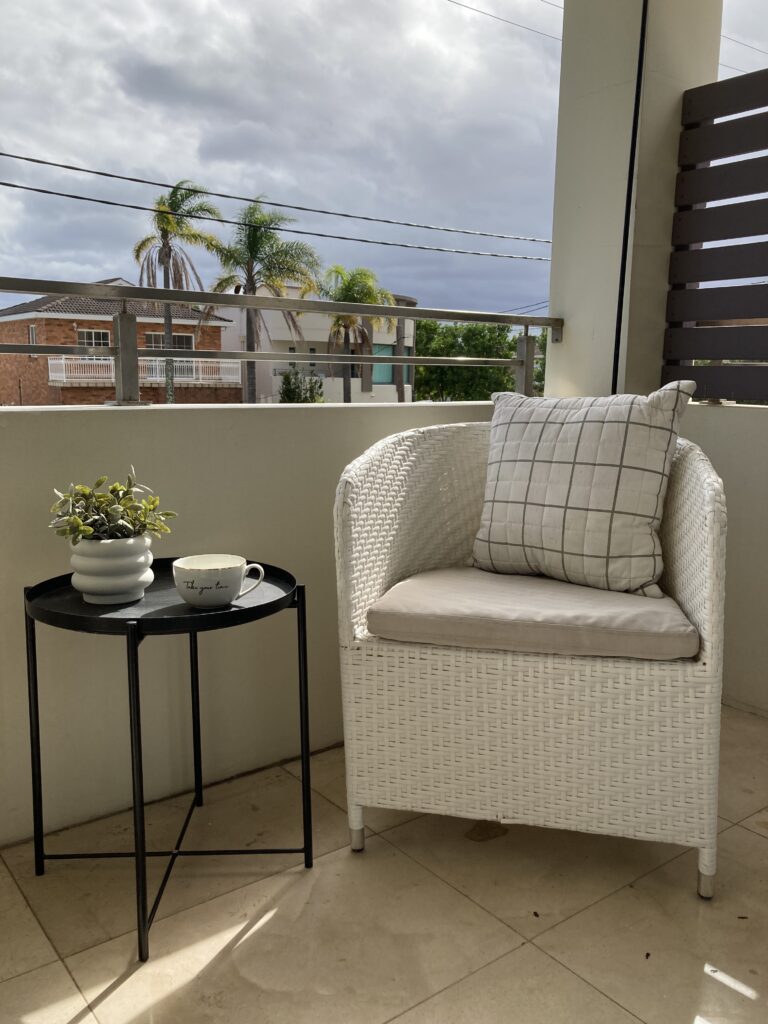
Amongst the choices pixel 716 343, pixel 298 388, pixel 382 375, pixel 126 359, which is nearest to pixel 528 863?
pixel 126 359

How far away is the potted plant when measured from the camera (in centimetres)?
127

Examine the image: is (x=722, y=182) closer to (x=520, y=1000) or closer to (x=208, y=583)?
(x=208, y=583)

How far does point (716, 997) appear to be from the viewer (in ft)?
3.67

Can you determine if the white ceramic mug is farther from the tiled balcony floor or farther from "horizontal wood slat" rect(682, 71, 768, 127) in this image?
"horizontal wood slat" rect(682, 71, 768, 127)

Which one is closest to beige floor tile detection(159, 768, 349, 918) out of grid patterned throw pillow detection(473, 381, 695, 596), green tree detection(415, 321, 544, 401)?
grid patterned throw pillow detection(473, 381, 695, 596)

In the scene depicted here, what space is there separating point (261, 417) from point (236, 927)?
3.27ft

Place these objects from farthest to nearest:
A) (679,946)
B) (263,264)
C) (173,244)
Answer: (263,264) < (173,244) < (679,946)

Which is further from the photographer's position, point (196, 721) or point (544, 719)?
point (196, 721)

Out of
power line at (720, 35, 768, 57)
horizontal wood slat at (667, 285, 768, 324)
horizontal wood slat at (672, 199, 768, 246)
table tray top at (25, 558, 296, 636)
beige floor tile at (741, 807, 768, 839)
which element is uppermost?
power line at (720, 35, 768, 57)

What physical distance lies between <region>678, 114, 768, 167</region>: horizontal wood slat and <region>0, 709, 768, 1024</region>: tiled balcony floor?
1.69m

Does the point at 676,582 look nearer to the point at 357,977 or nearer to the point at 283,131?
the point at 357,977

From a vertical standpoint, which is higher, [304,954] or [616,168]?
[616,168]

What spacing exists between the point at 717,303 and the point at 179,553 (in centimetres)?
162

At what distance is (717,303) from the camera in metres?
2.24
